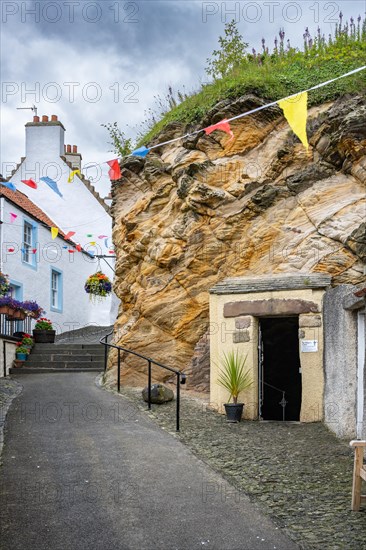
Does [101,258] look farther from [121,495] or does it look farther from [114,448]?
[121,495]

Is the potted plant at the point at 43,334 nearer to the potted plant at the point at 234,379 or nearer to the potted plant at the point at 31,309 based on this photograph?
the potted plant at the point at 31,309

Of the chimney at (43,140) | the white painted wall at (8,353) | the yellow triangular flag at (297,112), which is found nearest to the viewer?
the yellow triangular flag at (297,112)

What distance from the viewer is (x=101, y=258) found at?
2581 centimetres

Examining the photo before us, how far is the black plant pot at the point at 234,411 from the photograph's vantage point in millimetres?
11172

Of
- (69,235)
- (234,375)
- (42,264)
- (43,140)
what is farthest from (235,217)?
(43,140)

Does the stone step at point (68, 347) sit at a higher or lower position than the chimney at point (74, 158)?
lower

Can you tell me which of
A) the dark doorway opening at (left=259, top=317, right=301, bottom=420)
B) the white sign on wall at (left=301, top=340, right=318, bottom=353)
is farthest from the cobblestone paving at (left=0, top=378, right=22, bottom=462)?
the dark doorway opening at (left=259, top=317, right=301, bottom=420)

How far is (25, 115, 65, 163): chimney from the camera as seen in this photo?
25406 mm

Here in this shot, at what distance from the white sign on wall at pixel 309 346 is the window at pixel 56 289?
1413 cm

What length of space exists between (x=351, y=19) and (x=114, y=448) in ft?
41.0

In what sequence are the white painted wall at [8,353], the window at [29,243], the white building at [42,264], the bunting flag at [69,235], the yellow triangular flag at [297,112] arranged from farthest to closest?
the bunting flag at [69,235] → the window at [29,243] → the white building at [42,264] → the white painted wall at [8,353] → the yellow triangular flag at [297,112]

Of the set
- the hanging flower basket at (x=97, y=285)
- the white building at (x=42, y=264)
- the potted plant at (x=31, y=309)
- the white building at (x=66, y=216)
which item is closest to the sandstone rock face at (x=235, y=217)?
the potted plant at (x=31, y=309)

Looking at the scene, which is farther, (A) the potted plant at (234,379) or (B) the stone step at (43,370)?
(B) the stone step at (43,370)

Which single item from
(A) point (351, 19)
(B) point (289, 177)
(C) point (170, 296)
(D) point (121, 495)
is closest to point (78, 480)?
(D) point (121, 495)
